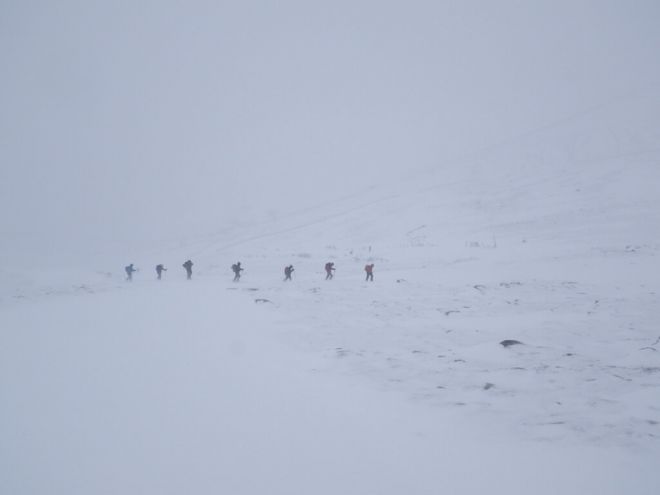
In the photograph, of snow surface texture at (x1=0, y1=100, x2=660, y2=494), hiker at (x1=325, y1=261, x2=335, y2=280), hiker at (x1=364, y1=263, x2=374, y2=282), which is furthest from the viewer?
hiker at (x1=325, y1=261, x2=335, y2=280)

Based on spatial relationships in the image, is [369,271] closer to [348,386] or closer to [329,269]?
[329,269]

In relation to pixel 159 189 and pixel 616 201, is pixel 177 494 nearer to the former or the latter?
pixel 616 201

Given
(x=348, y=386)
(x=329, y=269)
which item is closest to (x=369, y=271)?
(x=329, y=269)

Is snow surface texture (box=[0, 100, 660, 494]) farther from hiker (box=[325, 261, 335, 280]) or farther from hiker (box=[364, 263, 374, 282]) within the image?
hiker (box=[325, 261, 335, 280])

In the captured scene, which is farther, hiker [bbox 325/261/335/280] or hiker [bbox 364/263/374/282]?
hiker [bbox 325/261/335/280]

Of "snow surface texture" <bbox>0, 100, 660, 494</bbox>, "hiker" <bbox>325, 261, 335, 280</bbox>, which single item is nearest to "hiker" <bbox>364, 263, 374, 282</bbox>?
"snow surface texture" <bbox>0, 100, 660, 494</bbox>

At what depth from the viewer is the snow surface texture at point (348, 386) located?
3795 mm

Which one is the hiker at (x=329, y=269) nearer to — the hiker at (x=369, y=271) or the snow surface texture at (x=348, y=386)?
the snow surface texture at (x=348, y=386)

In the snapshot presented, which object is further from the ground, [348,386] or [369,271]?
[369,271]

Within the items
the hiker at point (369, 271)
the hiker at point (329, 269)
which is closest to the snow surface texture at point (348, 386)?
the hiker at point (369, 271)

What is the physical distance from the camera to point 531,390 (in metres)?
5.42

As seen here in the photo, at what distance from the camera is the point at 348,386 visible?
19.8ft

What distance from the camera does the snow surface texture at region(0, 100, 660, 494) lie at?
3.79 metres

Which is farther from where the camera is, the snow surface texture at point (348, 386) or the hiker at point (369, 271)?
the hiker at point (369, 271)
